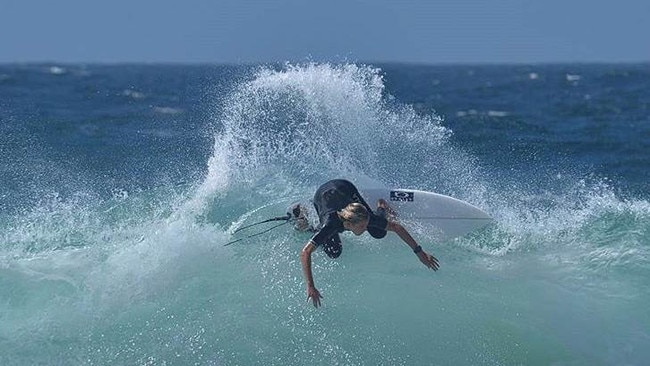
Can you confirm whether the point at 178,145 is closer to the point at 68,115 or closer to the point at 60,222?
the point at 68,115

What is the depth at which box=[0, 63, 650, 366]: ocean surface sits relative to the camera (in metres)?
8.40

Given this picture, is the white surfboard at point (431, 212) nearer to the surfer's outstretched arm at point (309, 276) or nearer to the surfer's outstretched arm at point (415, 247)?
the surfer's outstretched arm at point (415, 247)

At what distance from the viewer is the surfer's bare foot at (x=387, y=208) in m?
10.1

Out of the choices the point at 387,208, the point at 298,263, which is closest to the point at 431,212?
the point at 387,208

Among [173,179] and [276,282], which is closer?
[276,282]

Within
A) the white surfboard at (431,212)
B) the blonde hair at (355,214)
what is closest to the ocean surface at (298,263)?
the white surfboard at (431,212)

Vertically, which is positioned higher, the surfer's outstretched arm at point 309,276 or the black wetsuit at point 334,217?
the black wetsuit at point 334,217

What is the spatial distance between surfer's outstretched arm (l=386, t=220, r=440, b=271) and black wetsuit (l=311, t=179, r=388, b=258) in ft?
0.36

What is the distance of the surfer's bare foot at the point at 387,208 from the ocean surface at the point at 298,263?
375mm

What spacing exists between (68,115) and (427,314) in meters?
20.2

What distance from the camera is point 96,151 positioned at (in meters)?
20.0

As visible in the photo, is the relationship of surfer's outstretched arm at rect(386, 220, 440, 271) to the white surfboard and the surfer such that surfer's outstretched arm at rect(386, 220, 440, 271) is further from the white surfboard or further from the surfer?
the white surfboard

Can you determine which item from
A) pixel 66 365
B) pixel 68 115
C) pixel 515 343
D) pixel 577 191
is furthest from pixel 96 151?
pixel 515 343

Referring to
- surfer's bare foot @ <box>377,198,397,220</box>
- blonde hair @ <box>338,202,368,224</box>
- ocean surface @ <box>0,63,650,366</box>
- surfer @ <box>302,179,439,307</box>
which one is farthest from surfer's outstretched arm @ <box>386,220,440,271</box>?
surfer's bare foot @ <box>377,198,397,220</box>
